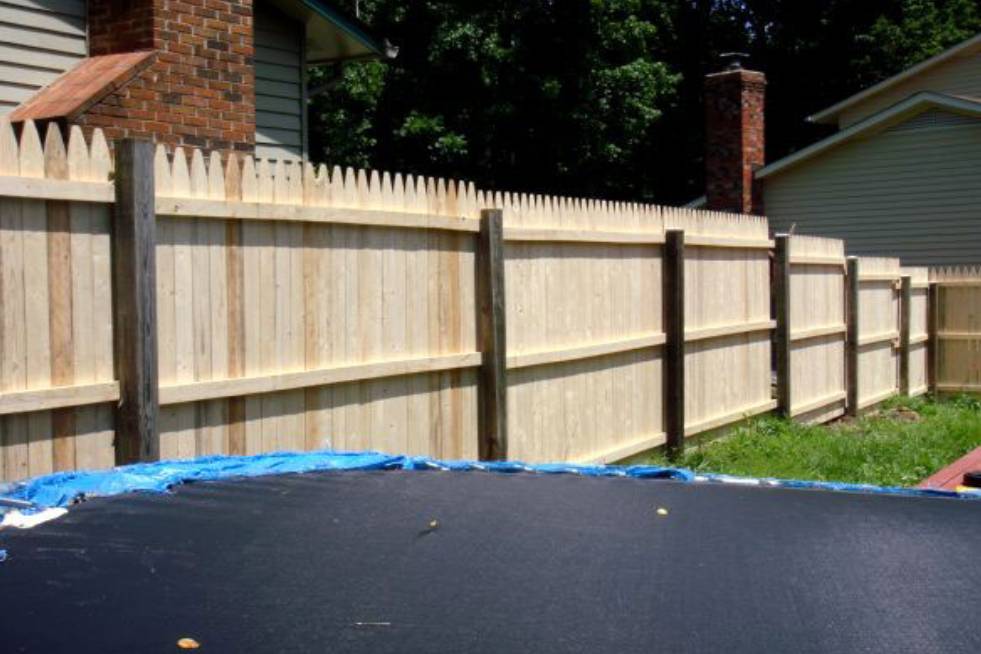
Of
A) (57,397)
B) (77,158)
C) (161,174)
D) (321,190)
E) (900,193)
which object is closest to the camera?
(57,397)

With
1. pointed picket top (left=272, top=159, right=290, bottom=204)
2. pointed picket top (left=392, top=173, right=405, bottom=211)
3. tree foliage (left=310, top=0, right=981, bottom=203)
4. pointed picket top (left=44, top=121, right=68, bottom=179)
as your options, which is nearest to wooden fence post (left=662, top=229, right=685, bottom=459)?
pointed picket top (left=392, top=173, right=405, bottom=211)

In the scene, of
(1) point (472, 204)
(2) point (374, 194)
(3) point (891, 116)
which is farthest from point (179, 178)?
(3) point (891, 116)

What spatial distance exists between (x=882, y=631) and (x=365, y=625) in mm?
1176

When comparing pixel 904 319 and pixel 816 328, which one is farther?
pixel 904 319

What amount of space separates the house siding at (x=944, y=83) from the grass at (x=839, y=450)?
13.4m

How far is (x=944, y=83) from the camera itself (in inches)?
952

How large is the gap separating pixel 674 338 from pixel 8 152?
588 centimetres

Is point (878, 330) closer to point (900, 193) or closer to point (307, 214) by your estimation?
point (900, 193)

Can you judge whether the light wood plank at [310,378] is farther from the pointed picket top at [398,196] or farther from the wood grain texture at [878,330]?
the wood grain texture at [878,330]

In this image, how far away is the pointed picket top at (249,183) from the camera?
5402mm

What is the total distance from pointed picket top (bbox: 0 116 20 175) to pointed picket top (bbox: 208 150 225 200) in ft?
3.13

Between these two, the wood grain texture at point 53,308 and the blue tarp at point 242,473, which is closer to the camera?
the blue tarp at point 242,473

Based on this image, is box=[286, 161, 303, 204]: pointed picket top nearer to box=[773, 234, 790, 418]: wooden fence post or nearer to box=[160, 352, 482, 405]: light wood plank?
box=[160, 352, 482, 405]: light wood plank

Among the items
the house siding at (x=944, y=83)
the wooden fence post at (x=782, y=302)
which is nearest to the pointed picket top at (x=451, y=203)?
the wooden fence post at (x=782, y=302)
